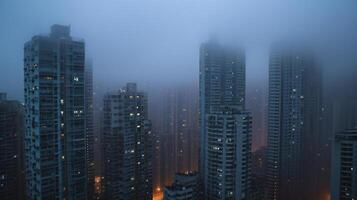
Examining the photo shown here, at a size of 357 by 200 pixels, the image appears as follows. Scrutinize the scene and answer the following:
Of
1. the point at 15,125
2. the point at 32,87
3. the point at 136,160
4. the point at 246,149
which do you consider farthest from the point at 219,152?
the point at 15,125

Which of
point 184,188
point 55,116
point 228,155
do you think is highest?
point 55,116

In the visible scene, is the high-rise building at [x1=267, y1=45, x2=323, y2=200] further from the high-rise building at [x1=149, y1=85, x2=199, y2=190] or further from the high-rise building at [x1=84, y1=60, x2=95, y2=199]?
the high-rise building at [x1=84, y1=60, x2=95, y2=199]

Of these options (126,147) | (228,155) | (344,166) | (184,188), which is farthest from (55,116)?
(344,166)

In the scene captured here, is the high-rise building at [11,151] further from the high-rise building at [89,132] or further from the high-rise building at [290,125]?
the high-rise building at [290,125]

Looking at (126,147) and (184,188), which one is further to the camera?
(126,147)

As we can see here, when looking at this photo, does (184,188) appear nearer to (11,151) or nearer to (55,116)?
(55,116)

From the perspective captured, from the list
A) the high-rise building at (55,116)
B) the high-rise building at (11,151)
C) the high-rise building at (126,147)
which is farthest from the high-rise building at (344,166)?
the high-rise building at (11,151)
